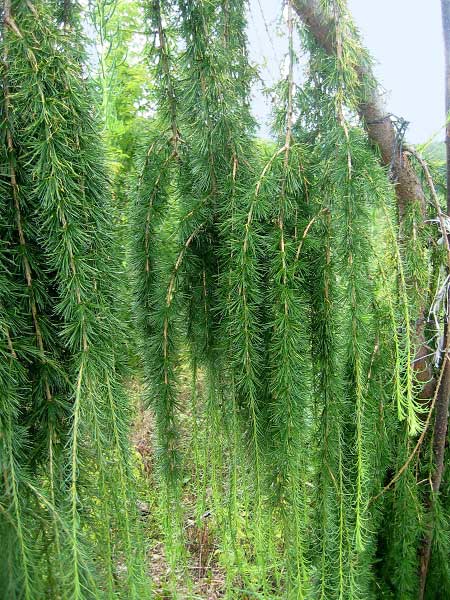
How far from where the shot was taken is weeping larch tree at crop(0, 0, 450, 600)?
66cm

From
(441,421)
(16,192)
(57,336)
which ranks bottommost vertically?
(441,421)

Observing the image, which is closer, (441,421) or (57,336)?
(57,336)

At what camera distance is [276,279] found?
788mm

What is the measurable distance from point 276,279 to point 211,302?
0.19 metres

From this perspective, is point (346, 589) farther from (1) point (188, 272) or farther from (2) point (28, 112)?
(2) point (28, 112)

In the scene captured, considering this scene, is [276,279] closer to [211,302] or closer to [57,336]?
[211,302]

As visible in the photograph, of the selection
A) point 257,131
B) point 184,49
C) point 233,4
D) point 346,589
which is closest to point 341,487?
point 346,589

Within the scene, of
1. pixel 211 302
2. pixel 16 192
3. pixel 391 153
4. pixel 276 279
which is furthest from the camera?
pixel 391 153

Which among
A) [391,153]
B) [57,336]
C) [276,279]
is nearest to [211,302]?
[276,279]

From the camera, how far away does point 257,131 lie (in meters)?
1.07

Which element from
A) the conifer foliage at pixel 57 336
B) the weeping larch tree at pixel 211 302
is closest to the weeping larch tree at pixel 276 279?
the weeping larch tree at pixel 211 302

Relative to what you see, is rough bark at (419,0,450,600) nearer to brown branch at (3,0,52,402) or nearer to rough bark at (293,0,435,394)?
rough bark at (293,0,435,394)

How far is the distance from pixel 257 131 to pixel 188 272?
0.34 meters

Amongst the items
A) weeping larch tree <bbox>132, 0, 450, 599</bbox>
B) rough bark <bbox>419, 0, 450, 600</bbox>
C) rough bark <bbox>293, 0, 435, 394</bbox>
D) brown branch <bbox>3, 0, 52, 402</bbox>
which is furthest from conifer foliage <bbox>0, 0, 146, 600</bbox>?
rough bark <bbox>419, 0, 450, 600</bbox>
